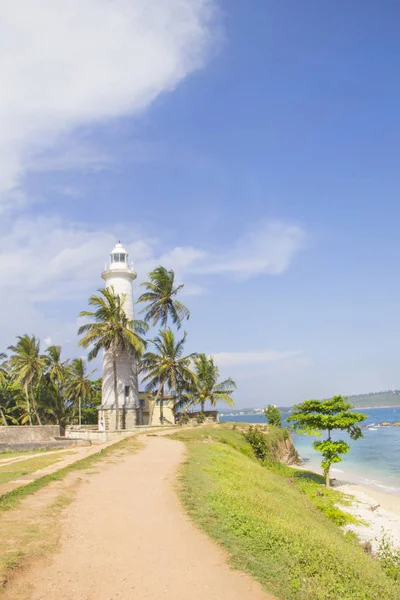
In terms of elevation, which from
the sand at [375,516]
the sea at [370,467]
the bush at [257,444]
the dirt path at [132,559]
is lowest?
the sea at [370,467]

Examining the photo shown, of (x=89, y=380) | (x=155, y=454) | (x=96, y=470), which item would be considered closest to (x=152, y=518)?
(x=96, y=470)

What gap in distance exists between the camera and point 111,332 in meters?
30.6

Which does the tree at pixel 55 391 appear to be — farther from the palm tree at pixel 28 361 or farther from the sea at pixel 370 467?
the sea at pixel 370 467

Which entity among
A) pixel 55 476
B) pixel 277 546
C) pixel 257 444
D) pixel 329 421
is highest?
pixel 329 421

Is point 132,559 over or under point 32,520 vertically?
under

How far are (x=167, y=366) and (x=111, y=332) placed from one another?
5.01 m

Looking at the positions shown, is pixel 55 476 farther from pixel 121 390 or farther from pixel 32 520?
pixel 121 390

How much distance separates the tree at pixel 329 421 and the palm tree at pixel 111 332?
1244 cm

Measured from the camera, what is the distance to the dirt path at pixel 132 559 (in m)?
5.11

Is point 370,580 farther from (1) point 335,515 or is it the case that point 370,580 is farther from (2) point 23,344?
(2) point 23,344

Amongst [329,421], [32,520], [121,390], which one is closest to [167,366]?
[121,390]

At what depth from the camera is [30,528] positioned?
22.9ft

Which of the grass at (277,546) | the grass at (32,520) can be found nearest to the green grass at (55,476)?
the grass at (32,520)

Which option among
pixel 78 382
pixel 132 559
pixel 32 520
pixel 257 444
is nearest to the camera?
pixel 132 559
